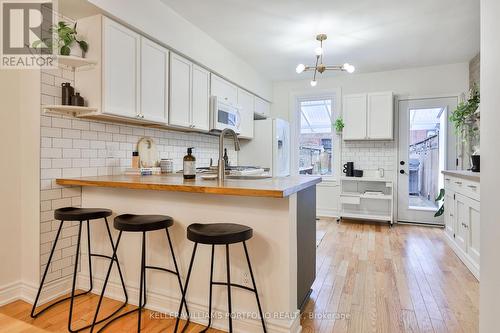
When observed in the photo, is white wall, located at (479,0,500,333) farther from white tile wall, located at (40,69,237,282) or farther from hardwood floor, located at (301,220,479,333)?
white tile wall, located at (40,69,237,282)

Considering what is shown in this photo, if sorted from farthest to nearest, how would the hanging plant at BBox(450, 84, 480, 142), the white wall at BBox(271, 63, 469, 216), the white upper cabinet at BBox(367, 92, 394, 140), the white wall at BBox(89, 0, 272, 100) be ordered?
1. the white upper cabinet at BBox(367, 92, 394, 140)
2. the white wall at BBox(271, 63, 469, 216)
3. the hanging plant at BBox(450, 84, 480, 142)
4. the white wall at BBox(89, 0, 272, 100)

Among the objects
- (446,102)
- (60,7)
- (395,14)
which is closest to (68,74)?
(60,7)

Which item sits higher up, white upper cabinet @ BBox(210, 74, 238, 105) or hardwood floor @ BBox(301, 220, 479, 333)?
white upper cabinet @ BBox(210, 74, 238, 105)

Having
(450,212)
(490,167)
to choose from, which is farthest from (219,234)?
(450,212)

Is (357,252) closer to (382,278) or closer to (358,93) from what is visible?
(382,278)

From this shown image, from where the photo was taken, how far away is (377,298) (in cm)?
227

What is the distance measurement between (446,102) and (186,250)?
15.6 ft

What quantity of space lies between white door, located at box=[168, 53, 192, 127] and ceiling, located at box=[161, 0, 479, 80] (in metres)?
0.52

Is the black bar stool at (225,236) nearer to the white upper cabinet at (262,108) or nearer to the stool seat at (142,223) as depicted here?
the stool seat at (142,223)

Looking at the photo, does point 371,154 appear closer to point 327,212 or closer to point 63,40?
point 327,212

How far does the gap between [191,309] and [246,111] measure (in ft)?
10.8

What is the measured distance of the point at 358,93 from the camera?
5.12 m

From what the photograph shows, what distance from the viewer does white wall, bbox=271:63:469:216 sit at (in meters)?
4.66

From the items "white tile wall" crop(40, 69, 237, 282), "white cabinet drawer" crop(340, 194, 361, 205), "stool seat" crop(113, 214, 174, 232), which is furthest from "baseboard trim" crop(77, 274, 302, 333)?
"white cabinet drawer" crop(340, 194, 361, 205)
